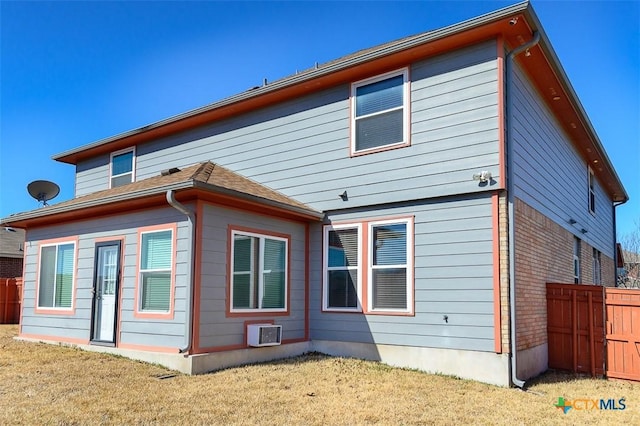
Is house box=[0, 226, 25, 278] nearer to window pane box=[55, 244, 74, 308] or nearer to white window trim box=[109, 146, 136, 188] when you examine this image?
white window trim box=[109, 146, 136, 188]

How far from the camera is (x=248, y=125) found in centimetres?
1092

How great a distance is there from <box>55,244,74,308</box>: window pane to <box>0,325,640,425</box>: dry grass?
5.86 feet

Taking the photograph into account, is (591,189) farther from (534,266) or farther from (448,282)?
(448,282)

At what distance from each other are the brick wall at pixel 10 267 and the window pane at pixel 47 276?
1393 cm

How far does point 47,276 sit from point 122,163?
3.86 m

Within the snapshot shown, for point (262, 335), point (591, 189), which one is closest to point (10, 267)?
point (262, 335)

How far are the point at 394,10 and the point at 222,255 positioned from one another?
749 centimetres

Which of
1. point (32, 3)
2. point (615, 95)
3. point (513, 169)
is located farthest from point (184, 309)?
point (615, 95)

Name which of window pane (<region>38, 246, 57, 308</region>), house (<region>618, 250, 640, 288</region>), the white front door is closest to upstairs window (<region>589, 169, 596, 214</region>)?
house (<region>618, 250, 640, 288</region>)

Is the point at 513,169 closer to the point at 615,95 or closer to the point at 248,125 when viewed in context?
the point at 248,125

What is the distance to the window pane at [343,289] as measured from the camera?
9.00 meters

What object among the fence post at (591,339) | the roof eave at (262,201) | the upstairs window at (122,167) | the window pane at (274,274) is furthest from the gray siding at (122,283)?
the fence post at (591,339)

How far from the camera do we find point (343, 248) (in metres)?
9.30

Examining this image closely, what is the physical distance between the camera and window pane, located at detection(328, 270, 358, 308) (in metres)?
9.00
